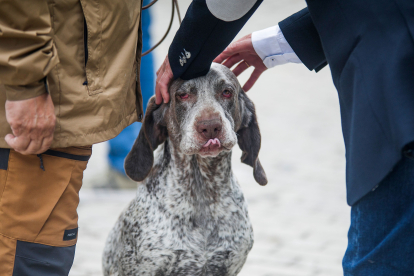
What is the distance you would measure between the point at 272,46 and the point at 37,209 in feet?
5.06

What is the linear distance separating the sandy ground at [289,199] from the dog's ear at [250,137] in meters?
1.23

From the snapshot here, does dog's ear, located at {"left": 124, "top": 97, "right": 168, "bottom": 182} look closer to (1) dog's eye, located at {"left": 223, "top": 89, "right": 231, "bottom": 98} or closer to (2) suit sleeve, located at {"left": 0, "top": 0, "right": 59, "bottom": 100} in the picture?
(1) dog's eye, located at {"left": 223, "top": 89, "right": 231, "bottom": 98}

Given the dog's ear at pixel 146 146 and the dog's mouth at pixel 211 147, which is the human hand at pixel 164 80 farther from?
the dog's mouth at pixel 211 147

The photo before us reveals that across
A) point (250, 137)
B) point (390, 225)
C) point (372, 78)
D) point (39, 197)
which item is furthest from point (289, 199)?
point (372, 78)

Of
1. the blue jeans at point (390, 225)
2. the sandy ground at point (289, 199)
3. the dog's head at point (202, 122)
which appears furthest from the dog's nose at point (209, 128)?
the sandy ground at point (289, 199)

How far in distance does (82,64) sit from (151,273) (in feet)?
4.07

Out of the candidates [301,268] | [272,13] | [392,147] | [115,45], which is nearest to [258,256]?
[301,268]

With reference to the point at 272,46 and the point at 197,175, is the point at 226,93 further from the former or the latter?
the point at 197,175

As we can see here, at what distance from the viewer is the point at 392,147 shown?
5.00 feet

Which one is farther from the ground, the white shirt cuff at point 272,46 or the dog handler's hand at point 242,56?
the white shirt cuff at point 272,46

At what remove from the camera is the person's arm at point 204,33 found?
6.81 ft

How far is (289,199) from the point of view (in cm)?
531

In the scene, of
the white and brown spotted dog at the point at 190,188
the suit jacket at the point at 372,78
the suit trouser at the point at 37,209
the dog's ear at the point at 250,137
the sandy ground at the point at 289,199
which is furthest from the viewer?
the sandy ground at the point at 289,199

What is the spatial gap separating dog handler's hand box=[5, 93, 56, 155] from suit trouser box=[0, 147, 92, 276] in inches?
6.1
